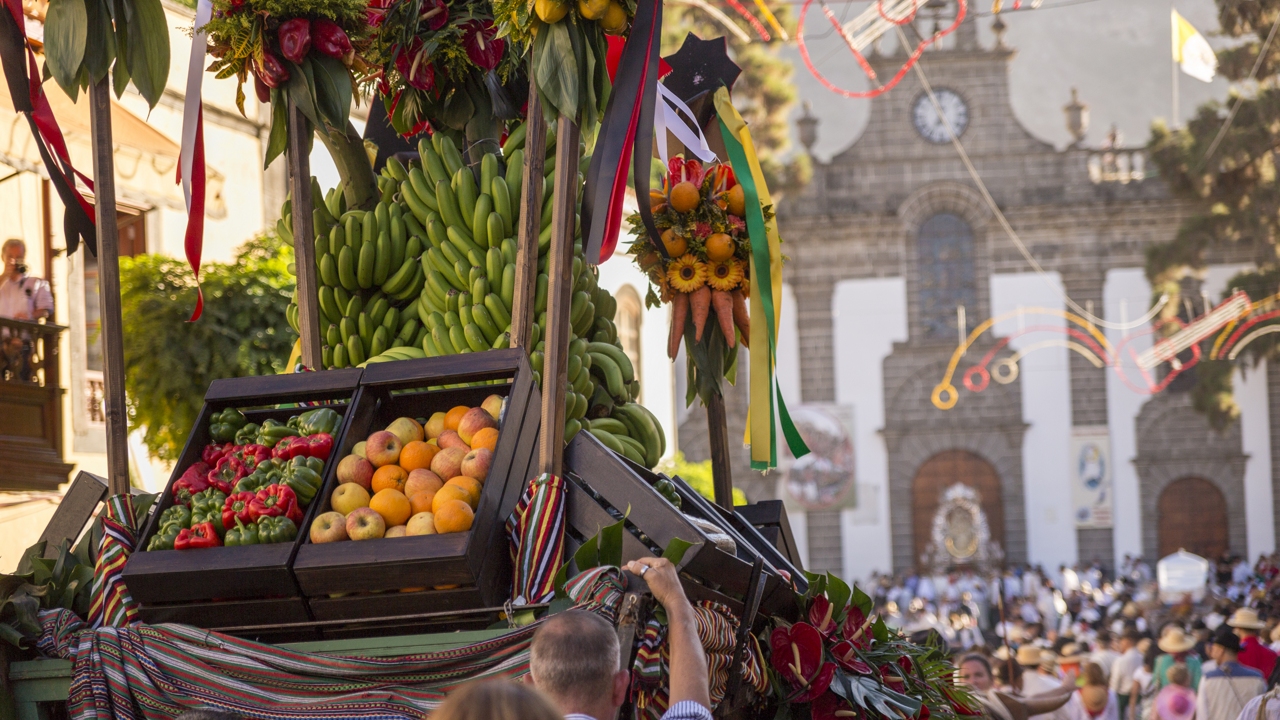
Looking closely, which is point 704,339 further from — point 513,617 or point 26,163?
point 26,163

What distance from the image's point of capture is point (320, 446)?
9.87 feet

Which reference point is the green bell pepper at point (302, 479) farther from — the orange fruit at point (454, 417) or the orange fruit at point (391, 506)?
the orange fruit at point (454, 417)

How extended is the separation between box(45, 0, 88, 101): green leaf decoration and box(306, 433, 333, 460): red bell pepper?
1.14 meters

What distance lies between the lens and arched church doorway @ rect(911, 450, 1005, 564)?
31.2 metres

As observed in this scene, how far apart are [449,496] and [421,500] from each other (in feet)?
0.28

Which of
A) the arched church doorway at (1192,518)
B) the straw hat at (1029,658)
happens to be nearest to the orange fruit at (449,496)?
the straw hat at (1029,658)

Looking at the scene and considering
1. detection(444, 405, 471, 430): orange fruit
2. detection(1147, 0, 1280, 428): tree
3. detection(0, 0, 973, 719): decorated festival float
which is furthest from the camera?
detection(1147, 0, 1280, 428): tree

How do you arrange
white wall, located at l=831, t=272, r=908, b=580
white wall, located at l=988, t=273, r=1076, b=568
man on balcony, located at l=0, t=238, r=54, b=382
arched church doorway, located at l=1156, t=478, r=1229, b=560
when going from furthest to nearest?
1. white wall, located at l=831, t=272, r=908, b=580
2. arched church doorway, located at l=1156, t=478, r=1229, b=560
3. white wall, located at l=988, t=273, r=1076, b=568
4. man on balcony, located at l=0, t=238, r=54, b=382

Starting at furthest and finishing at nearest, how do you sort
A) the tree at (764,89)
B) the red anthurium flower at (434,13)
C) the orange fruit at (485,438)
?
the tree at (764,89), the red anthurium flower at (434,13), the orange fruit at (485,438)

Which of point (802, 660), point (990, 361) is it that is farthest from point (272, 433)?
point (990, 361)

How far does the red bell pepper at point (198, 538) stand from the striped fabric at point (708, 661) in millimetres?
998

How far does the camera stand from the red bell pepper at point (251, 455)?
3.03 metres

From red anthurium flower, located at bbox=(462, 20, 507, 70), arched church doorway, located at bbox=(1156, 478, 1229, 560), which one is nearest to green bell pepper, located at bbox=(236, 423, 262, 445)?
red anthurium flower, located at bbox=(462, 20, 507, 70)

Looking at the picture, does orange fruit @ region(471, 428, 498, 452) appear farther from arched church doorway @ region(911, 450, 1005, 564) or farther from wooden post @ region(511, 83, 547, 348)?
arched church doorway @ region(911, 450, 1005, 564)
